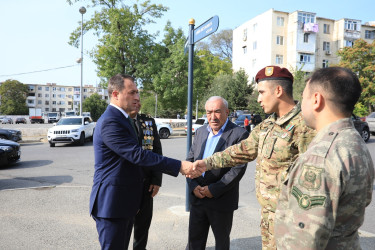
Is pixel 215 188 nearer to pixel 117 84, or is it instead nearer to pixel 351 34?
pixel 117 84

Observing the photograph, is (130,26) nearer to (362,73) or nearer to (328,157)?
(362,73)

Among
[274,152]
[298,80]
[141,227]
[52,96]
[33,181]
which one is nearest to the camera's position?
[274,152]

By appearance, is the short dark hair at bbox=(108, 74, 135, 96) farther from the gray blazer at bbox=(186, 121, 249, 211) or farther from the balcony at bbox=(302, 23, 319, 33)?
the balcony at bbox=(302, 23, 319, 33)

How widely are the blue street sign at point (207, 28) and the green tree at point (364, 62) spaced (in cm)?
2435

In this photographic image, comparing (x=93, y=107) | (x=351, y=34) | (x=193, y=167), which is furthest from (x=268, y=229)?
(x=93, y=107)

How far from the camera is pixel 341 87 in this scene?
4.16 feet

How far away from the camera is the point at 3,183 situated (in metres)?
6.95

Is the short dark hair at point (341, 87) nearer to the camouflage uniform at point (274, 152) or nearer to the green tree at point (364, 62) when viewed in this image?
the camouflage uniform at point (274, 152)

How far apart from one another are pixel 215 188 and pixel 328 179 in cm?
169

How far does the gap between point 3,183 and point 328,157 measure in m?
7.73

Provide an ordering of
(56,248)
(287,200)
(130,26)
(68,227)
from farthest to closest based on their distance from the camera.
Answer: (130,26), (68,227), (56,248), (287,200)

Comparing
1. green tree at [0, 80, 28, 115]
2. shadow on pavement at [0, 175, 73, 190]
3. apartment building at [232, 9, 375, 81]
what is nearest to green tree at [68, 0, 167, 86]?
shadow on pavement at [0, 175, 73, 190]

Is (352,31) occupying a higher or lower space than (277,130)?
higher

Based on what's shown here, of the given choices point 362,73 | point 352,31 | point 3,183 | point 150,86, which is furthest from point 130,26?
point 352,31
